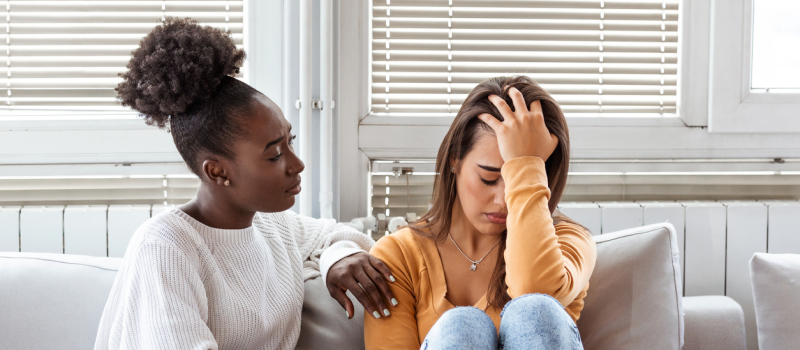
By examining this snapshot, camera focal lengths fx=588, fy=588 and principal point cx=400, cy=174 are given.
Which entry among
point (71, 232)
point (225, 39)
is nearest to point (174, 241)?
point (225, 39)

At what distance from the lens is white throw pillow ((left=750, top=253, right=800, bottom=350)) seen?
137cm

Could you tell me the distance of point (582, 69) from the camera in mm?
1812

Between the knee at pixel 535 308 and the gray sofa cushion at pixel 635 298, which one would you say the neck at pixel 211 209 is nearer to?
the knee at pixel 535 308

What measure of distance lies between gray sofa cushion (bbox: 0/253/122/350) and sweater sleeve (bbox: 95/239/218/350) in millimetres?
318

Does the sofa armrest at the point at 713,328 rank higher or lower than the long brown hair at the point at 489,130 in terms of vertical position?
lower

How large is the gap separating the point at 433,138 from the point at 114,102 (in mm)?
963

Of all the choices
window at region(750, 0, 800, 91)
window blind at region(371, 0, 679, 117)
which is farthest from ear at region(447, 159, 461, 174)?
window at region(750, 0, 800, 91)

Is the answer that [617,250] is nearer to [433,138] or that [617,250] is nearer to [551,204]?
[551,204]

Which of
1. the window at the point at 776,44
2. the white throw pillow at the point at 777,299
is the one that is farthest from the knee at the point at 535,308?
the window at the point at 776,44

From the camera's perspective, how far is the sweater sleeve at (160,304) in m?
0.92

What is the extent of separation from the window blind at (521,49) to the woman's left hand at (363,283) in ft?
2.33

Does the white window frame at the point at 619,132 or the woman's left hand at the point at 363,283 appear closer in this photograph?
the woman's left hand at the point at 363,283

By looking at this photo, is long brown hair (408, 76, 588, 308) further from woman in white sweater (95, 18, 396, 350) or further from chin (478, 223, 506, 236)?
woman in white sweater (95, 18, 396, 350)

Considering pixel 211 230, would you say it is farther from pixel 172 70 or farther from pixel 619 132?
pixel 619 132
